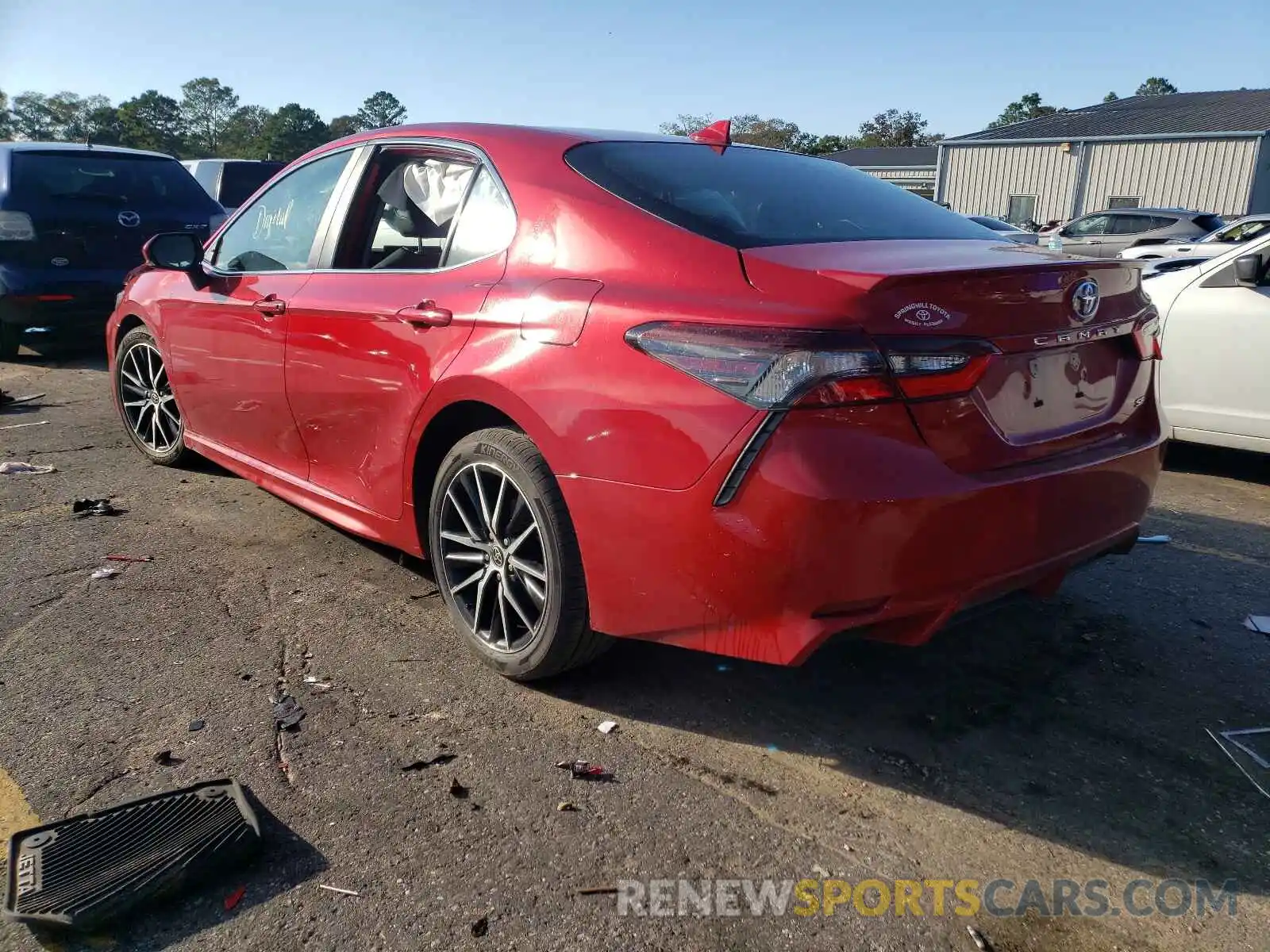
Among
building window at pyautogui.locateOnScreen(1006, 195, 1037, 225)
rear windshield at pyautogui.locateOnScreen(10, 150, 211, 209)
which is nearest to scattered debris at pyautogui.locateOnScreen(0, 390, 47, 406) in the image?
rear windshield at pyautogui.locateOnScreen(10, 150, 211, 209)

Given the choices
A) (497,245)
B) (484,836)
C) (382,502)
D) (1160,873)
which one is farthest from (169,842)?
(1160,873)

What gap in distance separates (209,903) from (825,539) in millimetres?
1562

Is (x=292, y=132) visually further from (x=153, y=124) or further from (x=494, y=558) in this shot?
(x=494, y=558)

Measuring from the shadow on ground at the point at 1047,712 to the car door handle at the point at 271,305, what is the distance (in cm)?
185

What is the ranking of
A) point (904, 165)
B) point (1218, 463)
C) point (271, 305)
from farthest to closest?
point (904, 165) < point (1218, 463) < point (271, 305)

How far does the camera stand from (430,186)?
3.50m

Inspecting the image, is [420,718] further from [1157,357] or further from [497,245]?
[1157,357]

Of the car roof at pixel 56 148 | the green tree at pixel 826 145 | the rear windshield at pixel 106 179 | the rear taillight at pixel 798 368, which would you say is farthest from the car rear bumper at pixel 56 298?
the green tree at pixel 826 145

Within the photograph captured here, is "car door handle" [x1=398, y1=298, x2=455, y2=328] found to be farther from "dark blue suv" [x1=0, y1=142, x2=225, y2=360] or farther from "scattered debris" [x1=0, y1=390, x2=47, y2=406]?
"dark blue suv" [x1=0, y1=142, x2=225, y2=360]

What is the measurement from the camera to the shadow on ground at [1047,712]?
2.45 m

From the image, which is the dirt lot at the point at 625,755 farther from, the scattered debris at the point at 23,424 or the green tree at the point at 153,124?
the green tree at the point at 153,124

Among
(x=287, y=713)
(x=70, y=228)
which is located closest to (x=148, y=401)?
(x=287, y=713)

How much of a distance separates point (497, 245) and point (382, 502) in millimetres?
1039

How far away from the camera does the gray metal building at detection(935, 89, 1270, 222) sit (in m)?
35.3
